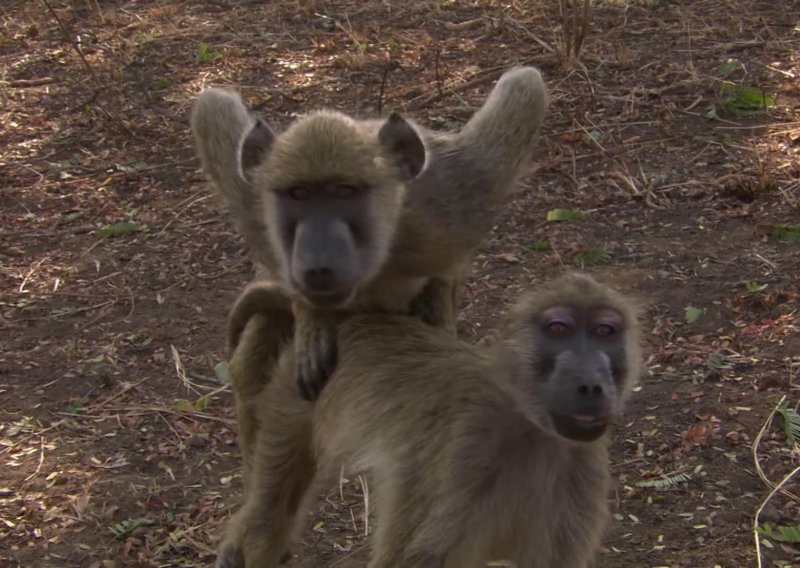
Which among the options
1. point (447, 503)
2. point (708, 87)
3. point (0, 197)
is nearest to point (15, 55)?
point (0, 197)

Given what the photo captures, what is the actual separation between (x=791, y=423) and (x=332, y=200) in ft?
7.27

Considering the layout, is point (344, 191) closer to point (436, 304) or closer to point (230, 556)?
point (436, 304)

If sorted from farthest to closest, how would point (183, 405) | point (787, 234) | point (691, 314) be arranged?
point (787, 234) → point (691, 314) → point (183, 405)

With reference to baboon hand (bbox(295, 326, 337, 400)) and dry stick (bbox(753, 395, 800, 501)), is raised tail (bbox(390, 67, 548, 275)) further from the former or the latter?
dry stick (bbox(753, 395, 800, 501))

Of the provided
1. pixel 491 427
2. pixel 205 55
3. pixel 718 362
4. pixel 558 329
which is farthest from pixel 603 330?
pixel 205 55

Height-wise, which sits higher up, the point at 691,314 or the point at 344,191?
the point at 344,191

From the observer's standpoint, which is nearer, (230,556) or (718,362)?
(230,556)

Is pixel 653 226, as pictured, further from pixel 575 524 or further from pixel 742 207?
pixel 575 524

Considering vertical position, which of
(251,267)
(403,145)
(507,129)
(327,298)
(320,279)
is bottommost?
(251,267)

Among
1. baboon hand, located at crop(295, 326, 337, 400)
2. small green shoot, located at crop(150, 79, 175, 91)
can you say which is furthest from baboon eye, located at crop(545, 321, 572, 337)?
small green shoot, located at crop(150, 79, 175, 91)

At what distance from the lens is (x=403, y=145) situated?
424 cm

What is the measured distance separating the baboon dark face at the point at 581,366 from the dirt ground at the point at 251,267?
2.64 feet

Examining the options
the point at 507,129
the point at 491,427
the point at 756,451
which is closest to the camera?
the point at 491,427

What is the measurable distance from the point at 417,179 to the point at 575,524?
1568 millimetres
